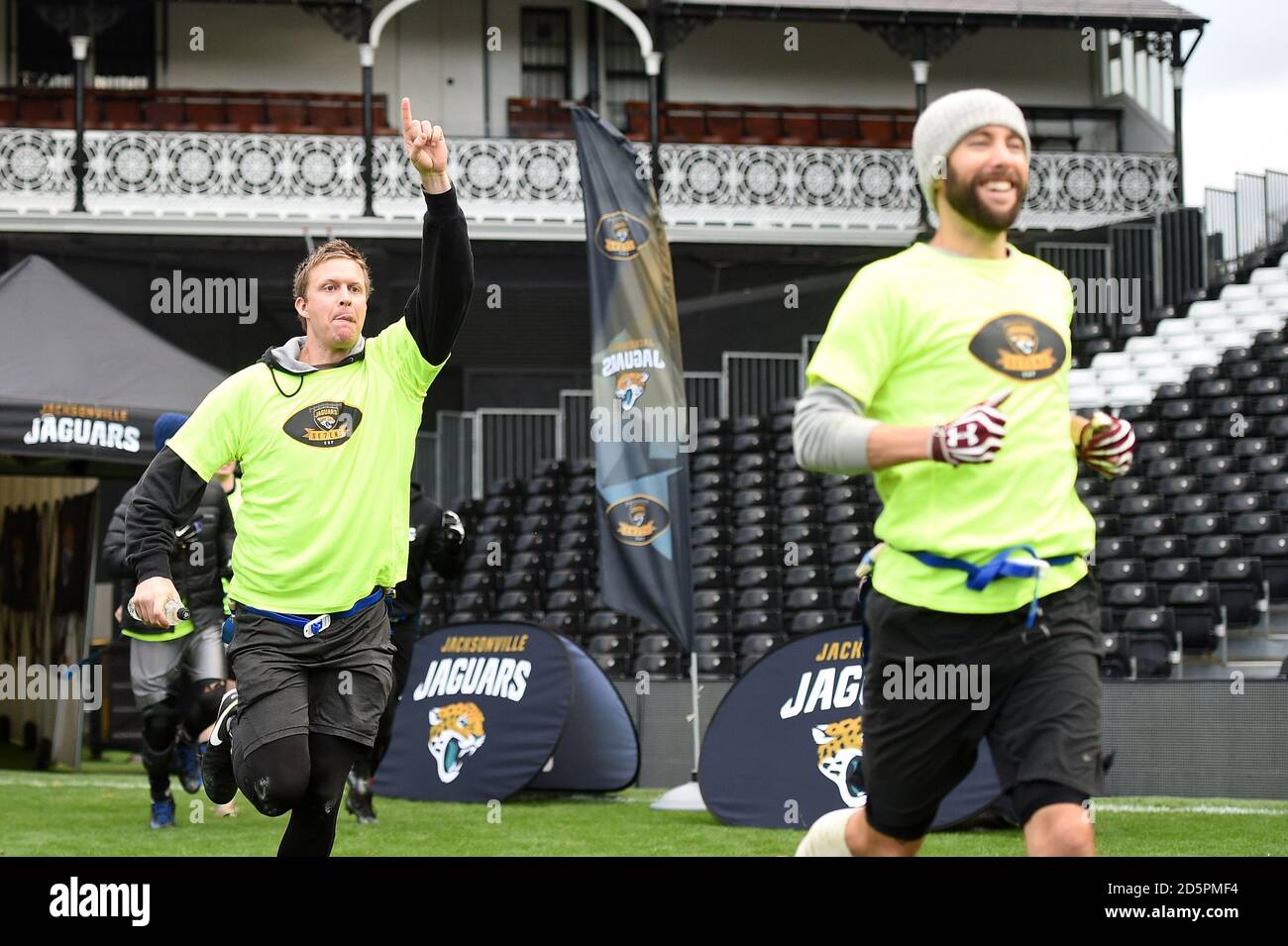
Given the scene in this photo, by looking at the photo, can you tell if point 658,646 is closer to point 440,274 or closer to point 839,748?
point 839,748

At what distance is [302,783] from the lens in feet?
17.3

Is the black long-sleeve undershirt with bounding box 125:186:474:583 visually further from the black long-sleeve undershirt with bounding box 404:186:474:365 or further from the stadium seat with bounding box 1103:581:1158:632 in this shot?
the stadium seat with bounding box 1103:581:1158:632

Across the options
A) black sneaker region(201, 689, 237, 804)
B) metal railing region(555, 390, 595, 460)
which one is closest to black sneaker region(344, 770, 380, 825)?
black sneaker region(201, 689, 237, 804)

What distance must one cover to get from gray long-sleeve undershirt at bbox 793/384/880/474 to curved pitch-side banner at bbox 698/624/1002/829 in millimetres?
5596

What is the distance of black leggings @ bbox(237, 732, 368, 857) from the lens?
5.25 meters

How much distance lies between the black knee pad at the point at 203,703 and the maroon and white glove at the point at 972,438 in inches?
263

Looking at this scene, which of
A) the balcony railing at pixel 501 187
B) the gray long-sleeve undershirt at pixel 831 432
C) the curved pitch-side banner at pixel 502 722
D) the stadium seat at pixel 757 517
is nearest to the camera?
the gray long-sleeve undershirt at pixel 831 432

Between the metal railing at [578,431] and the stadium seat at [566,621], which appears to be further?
the metal railing at [578,431]

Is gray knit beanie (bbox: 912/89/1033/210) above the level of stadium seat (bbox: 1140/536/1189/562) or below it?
above

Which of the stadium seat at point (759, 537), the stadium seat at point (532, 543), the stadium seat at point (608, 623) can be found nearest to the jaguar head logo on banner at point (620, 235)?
the stadium seat at point (608, 623)

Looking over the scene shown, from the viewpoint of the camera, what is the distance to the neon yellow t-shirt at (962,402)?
4.14m

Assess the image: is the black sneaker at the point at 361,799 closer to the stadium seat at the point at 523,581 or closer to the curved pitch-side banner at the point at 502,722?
the curved pitch-side banner at the point at 502,722

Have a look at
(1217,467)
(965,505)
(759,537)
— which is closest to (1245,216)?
(1217,467)
